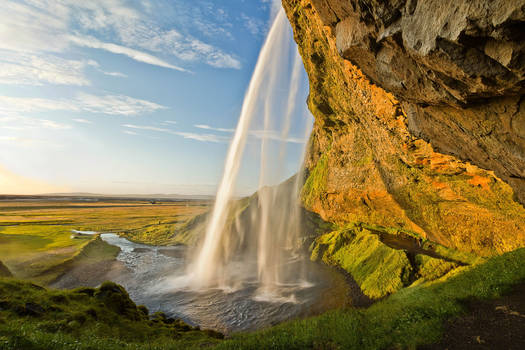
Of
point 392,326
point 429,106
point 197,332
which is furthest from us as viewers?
point 197,332

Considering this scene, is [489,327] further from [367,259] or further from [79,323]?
[367,259]

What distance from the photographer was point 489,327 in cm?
833

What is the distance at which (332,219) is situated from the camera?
3969 cm

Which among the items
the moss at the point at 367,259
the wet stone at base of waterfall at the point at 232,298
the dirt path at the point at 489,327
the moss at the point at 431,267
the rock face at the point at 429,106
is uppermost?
the rock face at the point at 429,106

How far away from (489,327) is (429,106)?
391 inches

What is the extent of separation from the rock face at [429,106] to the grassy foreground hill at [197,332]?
565cm

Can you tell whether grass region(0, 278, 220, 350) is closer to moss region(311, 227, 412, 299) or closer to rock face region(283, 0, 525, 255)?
moss region(311, 227, 412, 299)

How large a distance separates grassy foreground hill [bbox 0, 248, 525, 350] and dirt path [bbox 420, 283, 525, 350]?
1.03 feet

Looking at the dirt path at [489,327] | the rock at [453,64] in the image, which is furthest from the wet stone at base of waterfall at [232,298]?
the rock at [453,64]

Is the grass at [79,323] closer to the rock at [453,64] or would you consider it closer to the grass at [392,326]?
the grass at [392,326]

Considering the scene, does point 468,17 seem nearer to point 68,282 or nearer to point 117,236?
point 68,282

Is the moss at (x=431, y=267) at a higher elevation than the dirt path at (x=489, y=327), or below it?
below

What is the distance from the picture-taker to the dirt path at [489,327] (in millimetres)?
7461

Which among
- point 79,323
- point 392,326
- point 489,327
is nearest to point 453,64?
point 489,327
